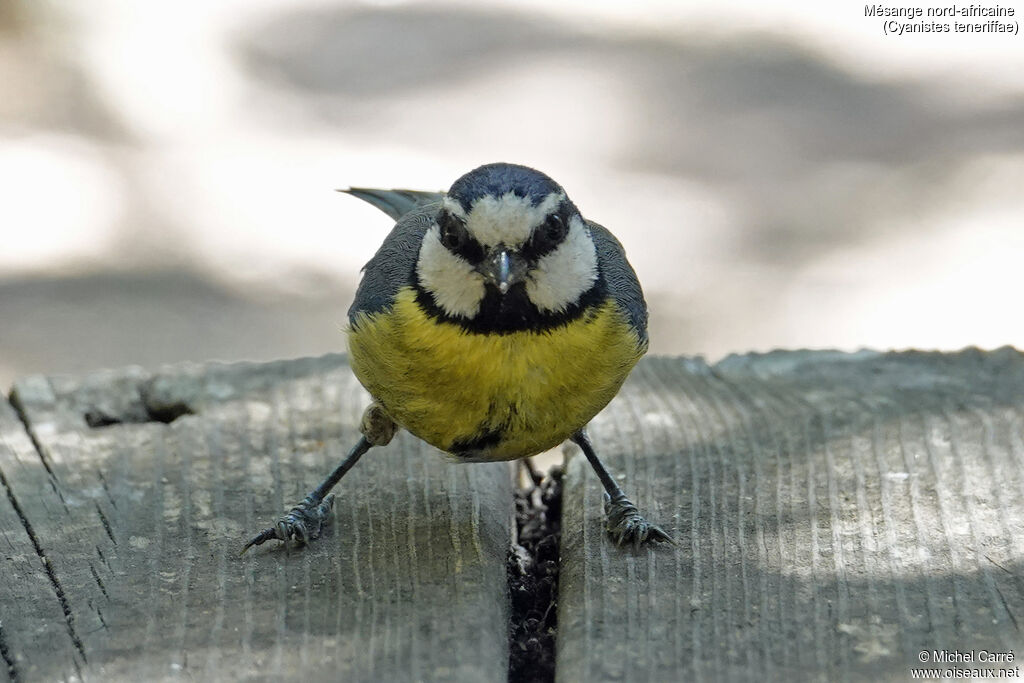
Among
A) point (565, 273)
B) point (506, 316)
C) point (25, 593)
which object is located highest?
point (565, 273)

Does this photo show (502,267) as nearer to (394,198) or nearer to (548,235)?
(548,235)

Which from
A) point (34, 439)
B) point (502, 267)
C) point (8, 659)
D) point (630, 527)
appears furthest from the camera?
point (34, 439)

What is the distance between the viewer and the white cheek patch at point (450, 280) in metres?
3.12

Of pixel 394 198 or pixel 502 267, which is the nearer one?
pixel 502 267

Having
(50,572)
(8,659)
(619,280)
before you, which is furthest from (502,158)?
(8,659)

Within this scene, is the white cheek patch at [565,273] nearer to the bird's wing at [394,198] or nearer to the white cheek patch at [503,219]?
the white cheek patch at [503,219]

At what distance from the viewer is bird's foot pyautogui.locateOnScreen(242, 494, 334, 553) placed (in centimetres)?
284

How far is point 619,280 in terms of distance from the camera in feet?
11.3

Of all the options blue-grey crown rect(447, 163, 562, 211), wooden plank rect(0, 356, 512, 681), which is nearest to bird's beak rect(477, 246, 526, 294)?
blue-grey crown rect(447, 163, 562, 211)

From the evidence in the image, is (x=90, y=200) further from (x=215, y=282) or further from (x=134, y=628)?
(x=134, y=628)

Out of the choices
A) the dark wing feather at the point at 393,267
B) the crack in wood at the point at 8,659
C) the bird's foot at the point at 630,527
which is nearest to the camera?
the crack in wood at the point at 8,659

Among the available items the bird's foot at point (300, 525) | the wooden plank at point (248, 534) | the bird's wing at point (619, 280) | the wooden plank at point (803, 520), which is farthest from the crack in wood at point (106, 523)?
the bird's wing at point (619, 280)

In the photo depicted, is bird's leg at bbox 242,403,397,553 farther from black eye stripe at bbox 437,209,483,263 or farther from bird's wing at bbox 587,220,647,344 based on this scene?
bird's wing at bbox 587,220,647,344

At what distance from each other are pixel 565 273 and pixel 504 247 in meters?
0.18
